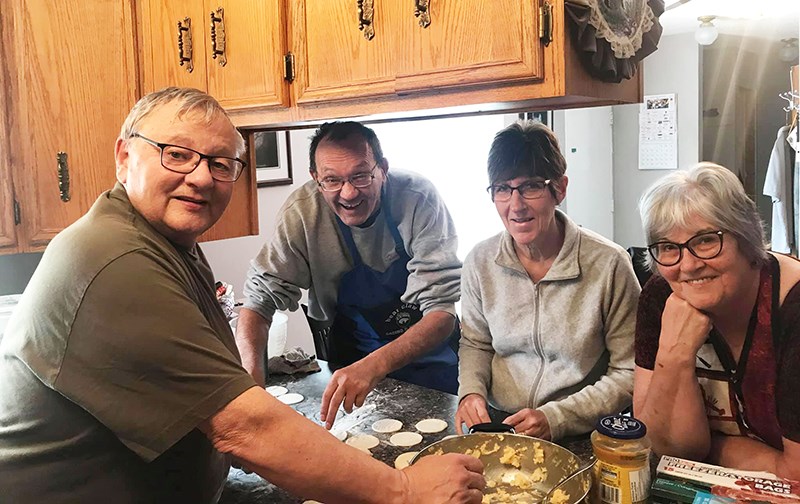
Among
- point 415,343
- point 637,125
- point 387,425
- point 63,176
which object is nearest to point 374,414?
point 387,425

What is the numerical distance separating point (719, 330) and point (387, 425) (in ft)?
2.38

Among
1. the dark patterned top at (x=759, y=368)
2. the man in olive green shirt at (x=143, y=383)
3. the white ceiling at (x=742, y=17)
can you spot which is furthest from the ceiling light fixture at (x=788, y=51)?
the man in olive green shirt at (x=143, y=383)

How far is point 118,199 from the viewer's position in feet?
3.42

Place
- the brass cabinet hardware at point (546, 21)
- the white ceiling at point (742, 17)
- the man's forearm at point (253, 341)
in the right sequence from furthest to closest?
1. the white ceiling at point (742, 17)
2. the man's forearm at point (253, 341)
3. the brass cabinet hardware at point (546, 21)

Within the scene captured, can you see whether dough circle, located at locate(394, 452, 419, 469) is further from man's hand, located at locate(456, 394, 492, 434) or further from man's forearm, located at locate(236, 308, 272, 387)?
man's forearm, located at locate(236, 308, 272, 387)

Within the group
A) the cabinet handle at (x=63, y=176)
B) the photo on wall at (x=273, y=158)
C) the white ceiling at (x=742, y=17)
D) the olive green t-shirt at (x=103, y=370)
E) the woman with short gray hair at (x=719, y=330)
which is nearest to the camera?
the olive green t-shirt at (x=103, y=370)

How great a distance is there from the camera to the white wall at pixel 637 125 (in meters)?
4.39

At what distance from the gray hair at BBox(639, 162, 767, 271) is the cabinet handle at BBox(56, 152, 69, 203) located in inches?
61.1

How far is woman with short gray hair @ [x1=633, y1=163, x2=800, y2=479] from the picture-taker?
1202 millimetres

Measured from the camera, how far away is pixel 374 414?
61.7 inches

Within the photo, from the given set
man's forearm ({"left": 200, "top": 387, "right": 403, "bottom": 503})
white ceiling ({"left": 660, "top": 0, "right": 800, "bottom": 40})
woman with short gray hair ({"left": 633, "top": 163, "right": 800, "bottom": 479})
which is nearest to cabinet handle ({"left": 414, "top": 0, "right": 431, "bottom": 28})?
woman with short gray hair ({"left": 633, "top": 163, "right": 800, "bottom": 479})

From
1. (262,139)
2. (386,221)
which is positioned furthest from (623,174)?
(386,221)

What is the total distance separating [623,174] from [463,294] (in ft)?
11.2

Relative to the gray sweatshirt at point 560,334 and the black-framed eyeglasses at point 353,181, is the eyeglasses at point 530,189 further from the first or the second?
the black-framed eyeglasses at point 353,181
